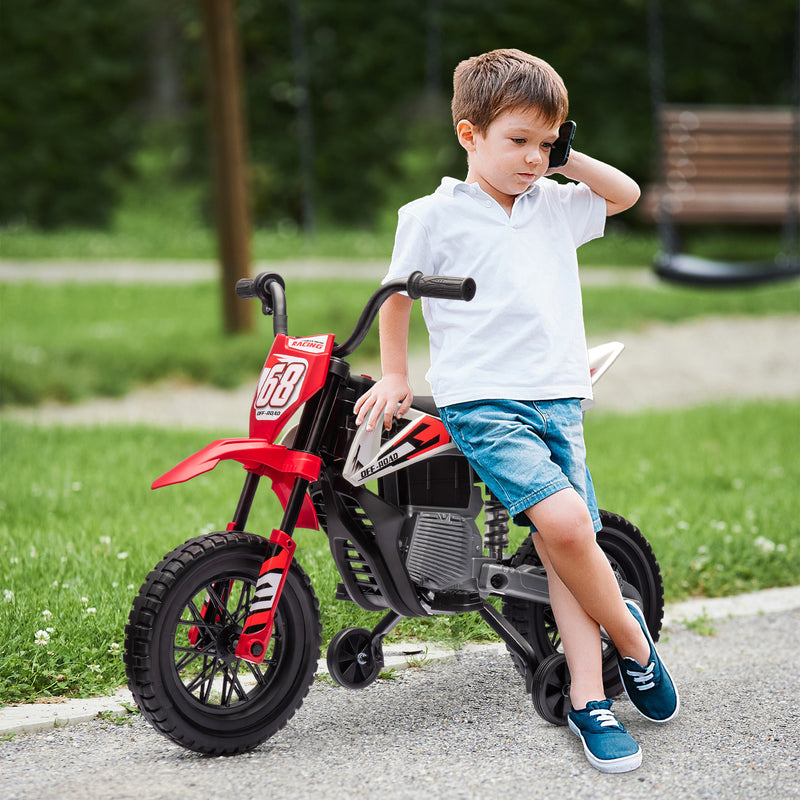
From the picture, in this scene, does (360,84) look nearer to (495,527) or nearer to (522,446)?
(495,527)

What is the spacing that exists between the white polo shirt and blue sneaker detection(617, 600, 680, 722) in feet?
2.15

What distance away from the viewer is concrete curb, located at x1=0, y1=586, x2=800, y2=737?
314cm

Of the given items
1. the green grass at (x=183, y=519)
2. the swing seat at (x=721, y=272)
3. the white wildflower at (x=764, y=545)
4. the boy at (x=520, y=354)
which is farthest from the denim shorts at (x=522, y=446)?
the swing seat at (x=721, y=272)

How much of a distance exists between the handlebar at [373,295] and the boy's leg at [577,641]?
66 cm

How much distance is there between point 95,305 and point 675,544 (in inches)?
331

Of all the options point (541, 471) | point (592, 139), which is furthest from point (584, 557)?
point (592, 139)

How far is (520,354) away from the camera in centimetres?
290

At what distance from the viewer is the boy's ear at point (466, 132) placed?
2938 millimetres

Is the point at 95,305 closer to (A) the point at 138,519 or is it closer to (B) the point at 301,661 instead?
(A) the point at 138,519

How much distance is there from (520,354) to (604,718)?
0.87 meters

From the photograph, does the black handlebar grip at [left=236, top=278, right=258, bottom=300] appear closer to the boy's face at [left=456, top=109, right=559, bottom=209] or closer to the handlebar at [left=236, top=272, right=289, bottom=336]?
the handlebar at [left=236, top=272, right=289, bottom=336]

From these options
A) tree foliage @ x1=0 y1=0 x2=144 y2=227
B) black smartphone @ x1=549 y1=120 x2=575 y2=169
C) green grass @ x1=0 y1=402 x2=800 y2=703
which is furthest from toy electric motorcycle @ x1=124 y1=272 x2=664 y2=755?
tree foliage @ x1=0 y1=0 x2=144 y2=227

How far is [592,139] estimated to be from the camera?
17.7 meters

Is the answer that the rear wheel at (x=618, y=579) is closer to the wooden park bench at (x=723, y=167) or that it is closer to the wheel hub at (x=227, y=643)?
the wheel hub at (x=227, y=643)
